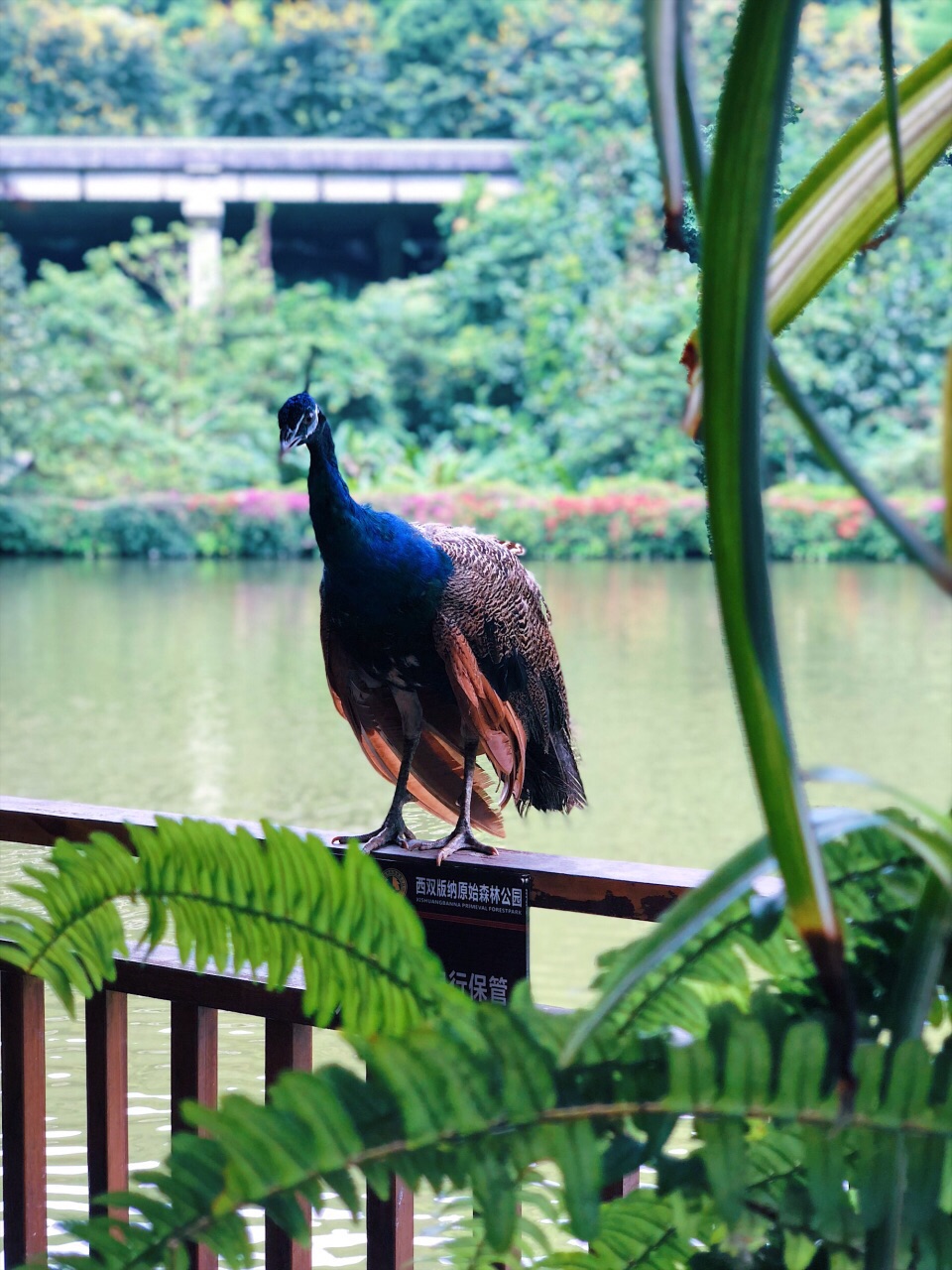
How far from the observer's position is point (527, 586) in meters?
1.37

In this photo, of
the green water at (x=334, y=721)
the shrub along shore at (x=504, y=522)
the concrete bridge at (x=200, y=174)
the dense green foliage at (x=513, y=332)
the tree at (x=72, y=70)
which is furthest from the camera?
the tree at (x=72, y=70)

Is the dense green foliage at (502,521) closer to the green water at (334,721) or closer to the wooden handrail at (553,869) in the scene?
the green water at (334,721)

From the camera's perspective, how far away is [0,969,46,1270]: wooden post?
1009 millimetres

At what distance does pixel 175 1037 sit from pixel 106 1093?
0.22 ft

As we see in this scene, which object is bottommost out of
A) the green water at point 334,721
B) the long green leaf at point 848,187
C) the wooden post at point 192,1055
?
the green water at point 334,721

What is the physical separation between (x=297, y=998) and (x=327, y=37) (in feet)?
69.9

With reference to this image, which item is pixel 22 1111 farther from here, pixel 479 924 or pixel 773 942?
pixel 773 942

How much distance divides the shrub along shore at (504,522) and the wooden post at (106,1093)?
37.1ft

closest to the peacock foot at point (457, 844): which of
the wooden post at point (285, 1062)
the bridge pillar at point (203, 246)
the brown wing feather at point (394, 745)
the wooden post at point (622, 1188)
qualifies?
the brown wing feather at point (394, 745)

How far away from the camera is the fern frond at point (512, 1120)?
17.3 inches

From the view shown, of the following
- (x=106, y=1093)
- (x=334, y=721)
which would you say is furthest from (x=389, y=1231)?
(x=334, y=721)

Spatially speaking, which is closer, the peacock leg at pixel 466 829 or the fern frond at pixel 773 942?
the fern frond at pixel 773 942

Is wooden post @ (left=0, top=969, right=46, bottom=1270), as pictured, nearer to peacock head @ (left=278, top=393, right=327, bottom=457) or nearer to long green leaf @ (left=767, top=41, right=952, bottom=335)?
peacock head @ (left=278, top=393, right=327, bottom=457)

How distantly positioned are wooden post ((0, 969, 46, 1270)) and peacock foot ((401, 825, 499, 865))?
339 millimetres
